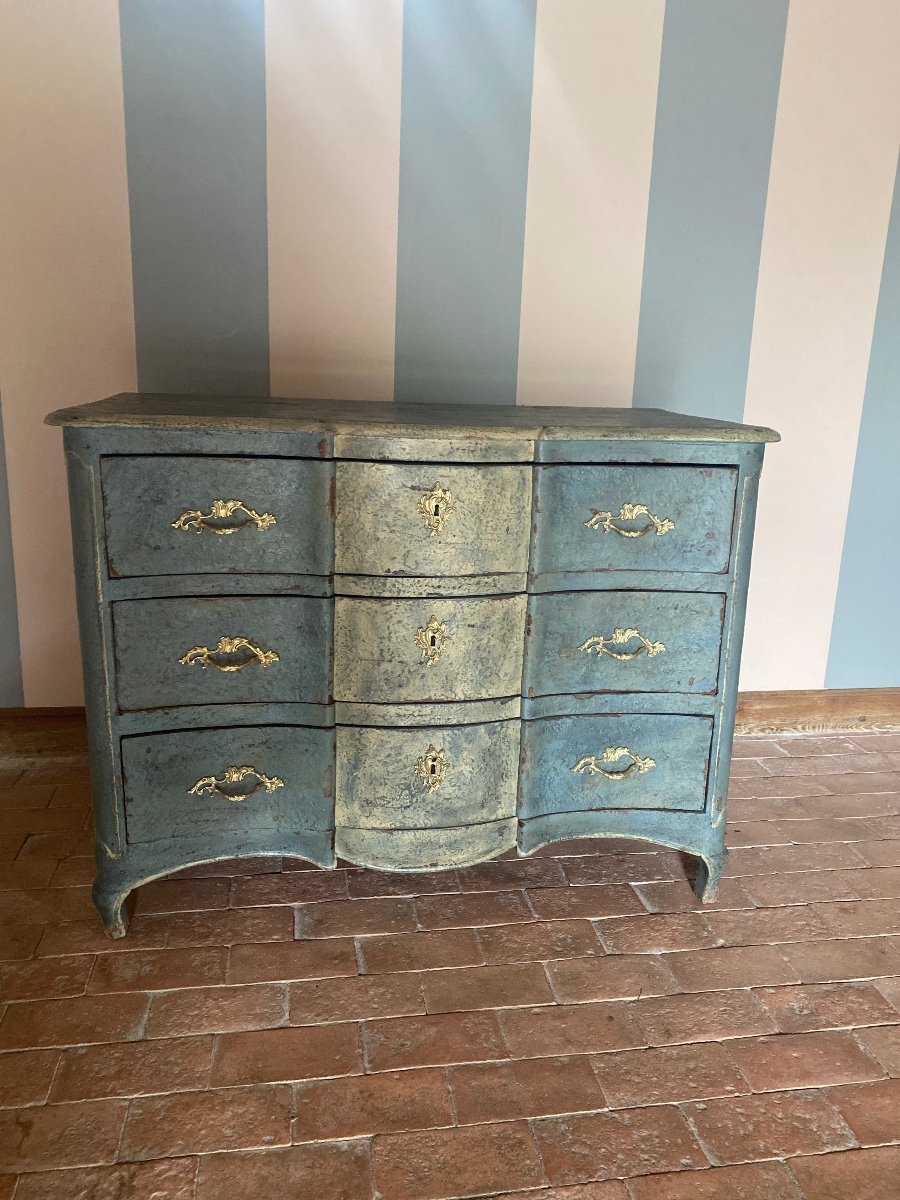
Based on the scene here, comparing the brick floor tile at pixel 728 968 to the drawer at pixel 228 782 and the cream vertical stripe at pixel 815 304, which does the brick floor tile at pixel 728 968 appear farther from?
the cream vertical stripe at pixel 815 304

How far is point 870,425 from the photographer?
9.05 ft

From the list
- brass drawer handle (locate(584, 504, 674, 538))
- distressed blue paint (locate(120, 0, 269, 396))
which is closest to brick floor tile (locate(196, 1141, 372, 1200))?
brass drawer handle (locate(584, 504, 674, 538))

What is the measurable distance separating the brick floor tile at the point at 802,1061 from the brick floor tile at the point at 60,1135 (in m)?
1.01

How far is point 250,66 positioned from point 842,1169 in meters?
2.49

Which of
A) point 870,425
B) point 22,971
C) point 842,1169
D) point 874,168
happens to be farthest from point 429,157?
point 842,1169

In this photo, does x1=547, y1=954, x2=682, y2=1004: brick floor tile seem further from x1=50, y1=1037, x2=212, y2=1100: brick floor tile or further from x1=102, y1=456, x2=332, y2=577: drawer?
x1=102, y1=456, x2=332, y2=577: drawer

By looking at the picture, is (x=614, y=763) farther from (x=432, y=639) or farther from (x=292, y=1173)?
(x=292, y=1173)

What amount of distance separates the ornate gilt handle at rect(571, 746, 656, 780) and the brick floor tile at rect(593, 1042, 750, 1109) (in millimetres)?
535

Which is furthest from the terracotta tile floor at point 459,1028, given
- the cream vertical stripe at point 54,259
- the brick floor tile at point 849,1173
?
the cream vertical stripe at point 54,259

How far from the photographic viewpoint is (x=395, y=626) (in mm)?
1788

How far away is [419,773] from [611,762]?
42cm

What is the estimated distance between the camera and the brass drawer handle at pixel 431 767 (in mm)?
1856

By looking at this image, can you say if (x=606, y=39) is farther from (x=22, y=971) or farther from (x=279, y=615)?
(x=22, y=971)

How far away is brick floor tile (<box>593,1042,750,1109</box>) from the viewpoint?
1.53 metres
